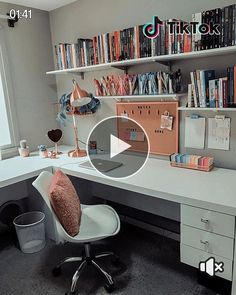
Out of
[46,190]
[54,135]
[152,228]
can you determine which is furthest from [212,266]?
[54,135]

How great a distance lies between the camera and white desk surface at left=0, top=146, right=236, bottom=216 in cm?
139

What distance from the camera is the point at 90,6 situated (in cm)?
230

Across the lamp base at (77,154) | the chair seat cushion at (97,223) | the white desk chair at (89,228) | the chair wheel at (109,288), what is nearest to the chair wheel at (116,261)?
the white desk chair at (89,228)

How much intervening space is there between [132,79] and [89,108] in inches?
24.0

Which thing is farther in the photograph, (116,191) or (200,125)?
(116,191)

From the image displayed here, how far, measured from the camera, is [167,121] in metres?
2.04

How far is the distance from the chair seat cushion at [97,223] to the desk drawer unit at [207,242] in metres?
0.47

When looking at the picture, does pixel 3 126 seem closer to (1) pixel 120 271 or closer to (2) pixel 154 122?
(2) pixel 154 122

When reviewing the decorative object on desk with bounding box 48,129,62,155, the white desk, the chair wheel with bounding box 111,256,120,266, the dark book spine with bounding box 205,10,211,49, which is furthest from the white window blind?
the dark book spine with bounding box 205,10,211,49

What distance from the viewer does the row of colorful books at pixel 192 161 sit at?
5.94ft

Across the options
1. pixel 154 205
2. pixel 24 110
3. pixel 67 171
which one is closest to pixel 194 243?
pixel 154 205

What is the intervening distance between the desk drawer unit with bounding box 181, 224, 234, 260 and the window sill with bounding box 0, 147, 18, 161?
6.12ft

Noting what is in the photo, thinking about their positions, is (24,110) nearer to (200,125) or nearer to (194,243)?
(200,125)

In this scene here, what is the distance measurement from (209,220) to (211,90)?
0.84 m
